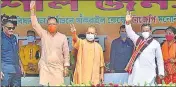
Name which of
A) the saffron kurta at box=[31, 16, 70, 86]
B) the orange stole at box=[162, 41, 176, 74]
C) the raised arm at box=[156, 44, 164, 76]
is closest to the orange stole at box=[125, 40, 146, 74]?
the raised arm at box=[156, 44, 164, 76]

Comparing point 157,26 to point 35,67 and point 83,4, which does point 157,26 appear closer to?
point 83,4

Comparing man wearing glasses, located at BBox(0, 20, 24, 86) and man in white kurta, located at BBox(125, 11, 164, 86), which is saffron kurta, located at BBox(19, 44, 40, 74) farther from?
man in white kurta, located at BBox(125, 11, 164, 86)

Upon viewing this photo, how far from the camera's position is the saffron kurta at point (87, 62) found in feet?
34.9

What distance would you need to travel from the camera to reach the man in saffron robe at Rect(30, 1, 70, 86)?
1053 centimetres

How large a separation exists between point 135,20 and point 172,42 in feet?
2.61

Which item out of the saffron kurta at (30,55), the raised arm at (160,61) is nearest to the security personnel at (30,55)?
the saffron kurta at (30,55)

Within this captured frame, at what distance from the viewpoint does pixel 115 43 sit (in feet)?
36.0

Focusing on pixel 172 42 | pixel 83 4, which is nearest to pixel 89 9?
pixel 83 4

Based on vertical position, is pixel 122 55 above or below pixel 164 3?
below

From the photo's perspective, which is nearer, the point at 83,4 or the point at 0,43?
the point at 0,43

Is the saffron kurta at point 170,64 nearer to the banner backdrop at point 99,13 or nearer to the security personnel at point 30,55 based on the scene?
the banner backdrop at point 99,13

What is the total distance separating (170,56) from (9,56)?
8.93 ft

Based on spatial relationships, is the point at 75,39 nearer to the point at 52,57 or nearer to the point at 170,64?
the point at 52,57

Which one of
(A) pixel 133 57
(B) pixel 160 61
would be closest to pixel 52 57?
(A) pixel 133 57
